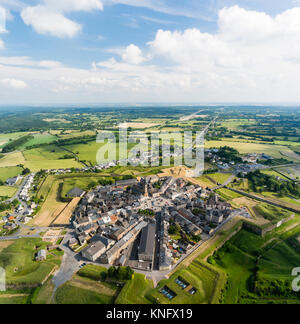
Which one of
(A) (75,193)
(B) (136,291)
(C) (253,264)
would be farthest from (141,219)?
(A) (75,193)

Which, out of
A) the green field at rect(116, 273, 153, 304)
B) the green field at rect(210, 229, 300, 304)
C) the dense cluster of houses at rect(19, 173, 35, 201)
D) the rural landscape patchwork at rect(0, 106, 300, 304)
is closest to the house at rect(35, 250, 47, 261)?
the rural landscape patchwork at rect(0, 106, 300, 304)

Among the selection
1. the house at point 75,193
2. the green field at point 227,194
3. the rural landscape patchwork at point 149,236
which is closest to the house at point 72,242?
the rural landscape patchwork at point 149,236

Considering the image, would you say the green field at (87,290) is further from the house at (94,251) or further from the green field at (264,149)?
the green field at (264,149)

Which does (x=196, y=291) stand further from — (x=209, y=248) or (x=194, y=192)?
(x=194, y=192)

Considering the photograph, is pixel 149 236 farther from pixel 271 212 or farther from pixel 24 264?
pixel 271 212

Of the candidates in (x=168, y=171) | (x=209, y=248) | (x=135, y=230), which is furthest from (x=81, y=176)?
(x=209, y=248)
